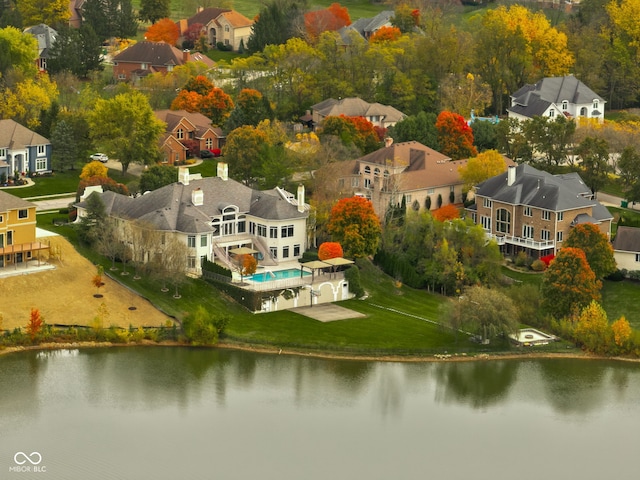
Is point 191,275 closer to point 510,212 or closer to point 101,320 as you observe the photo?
point 101,320

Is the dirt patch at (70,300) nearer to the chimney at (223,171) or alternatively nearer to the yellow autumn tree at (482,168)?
the chimney at (223,171)

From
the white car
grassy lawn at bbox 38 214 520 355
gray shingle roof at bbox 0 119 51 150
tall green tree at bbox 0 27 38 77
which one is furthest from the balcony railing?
tall green tree at bbox 0 27 38 77

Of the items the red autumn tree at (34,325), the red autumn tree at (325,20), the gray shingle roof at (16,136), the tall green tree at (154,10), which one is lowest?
the red autumn tree at (34,325)

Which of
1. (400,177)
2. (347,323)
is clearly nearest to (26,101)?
(400,177)

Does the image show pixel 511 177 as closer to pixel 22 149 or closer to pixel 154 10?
pixel 22 149

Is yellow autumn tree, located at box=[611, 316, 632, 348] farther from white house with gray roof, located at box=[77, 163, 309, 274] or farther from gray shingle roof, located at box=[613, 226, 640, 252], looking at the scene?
white house with gray roof, located at box=[77, 163, 309, 274]

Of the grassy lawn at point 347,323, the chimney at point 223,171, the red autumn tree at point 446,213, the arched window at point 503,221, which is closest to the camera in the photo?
the grassy lawn at point 347,323

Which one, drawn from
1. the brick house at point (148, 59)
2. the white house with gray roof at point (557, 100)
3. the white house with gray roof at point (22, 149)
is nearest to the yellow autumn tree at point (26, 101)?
the white house with gray roof at point (22, 149)

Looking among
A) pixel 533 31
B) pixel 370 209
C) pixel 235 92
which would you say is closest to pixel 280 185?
pixel 370 209
